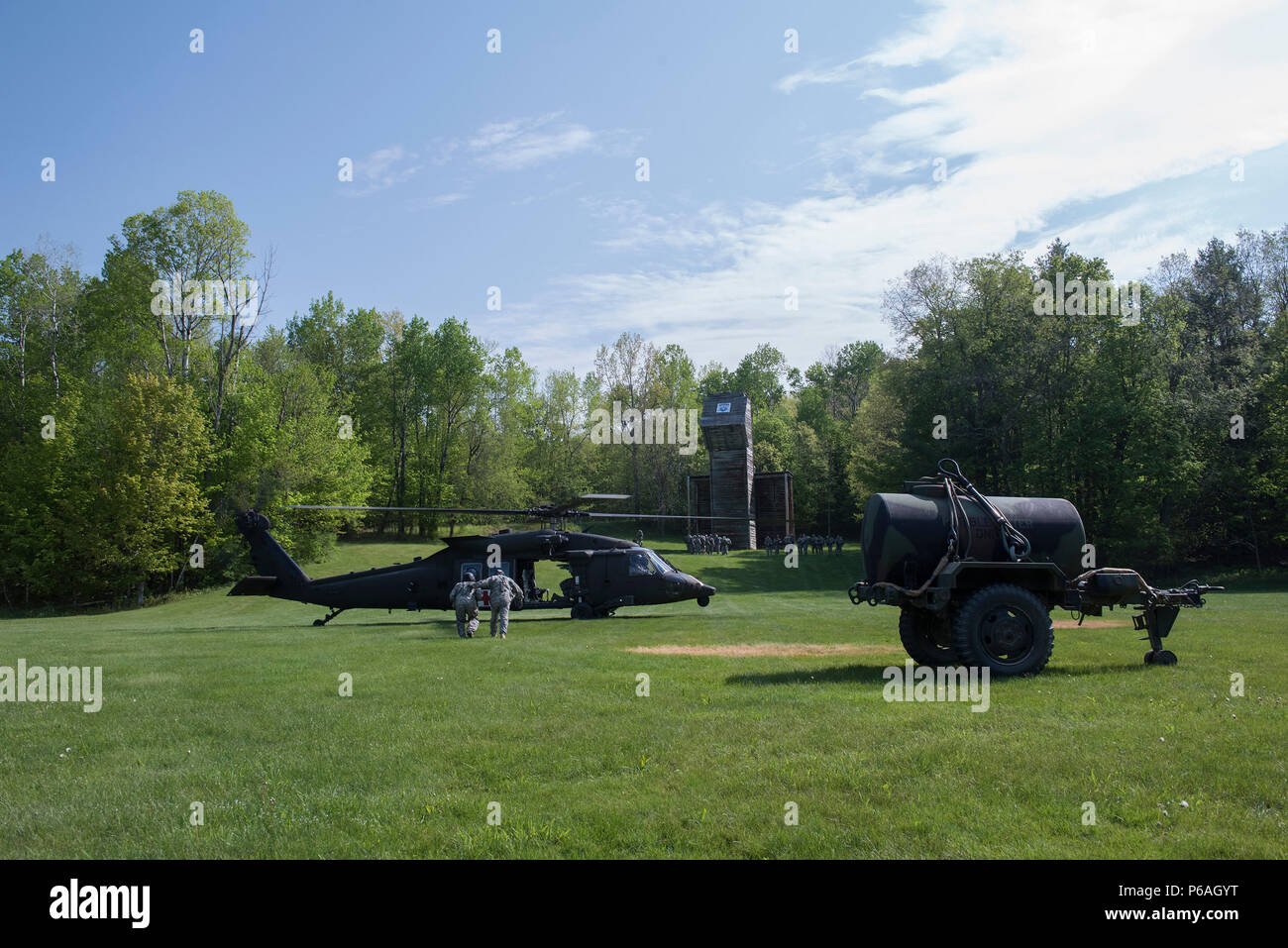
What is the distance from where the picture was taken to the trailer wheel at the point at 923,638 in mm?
12320

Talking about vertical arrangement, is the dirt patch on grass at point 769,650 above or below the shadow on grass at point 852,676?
below

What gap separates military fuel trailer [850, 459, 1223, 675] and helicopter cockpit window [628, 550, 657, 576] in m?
10.5

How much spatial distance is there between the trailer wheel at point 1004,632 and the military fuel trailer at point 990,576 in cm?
1

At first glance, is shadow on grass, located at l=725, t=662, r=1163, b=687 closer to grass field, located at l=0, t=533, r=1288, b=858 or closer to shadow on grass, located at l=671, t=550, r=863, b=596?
grass field, located at l=0, t=533, r=1288, b=858

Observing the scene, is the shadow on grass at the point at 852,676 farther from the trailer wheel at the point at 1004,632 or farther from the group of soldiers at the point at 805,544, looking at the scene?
the group of soldiers at the point at 805,544

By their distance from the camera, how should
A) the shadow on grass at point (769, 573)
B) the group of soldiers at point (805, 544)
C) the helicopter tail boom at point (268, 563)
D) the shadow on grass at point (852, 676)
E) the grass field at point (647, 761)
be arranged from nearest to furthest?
1. the grass field at point (647, 761)
2. the shadow on grass at point (852, 676)
3. the helicopter tail boom at point (268, 563)
4. the shadow on grass at point (769, 573)
5. the group of soldiers at point (805, 544)

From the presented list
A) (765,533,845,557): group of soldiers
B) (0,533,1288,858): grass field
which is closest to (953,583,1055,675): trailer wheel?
(0,533,1288,858): grass field

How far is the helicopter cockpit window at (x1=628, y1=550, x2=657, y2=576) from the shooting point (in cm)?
2203

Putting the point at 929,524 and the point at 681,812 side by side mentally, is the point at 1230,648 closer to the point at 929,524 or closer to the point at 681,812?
the point at 929,524

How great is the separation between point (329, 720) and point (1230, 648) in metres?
13.8

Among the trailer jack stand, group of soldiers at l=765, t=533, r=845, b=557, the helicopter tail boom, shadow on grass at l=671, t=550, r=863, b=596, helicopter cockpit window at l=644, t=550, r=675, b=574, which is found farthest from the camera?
group of soldiers at l=765, t=533, r=845, b=557

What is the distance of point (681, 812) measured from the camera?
552 cm

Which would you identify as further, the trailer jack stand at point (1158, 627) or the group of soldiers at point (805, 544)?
the group of soldiers at point (805, 544)

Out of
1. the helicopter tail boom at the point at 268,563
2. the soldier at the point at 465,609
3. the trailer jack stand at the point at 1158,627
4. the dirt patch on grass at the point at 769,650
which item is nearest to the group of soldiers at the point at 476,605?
the soldier at the point at 465,609
